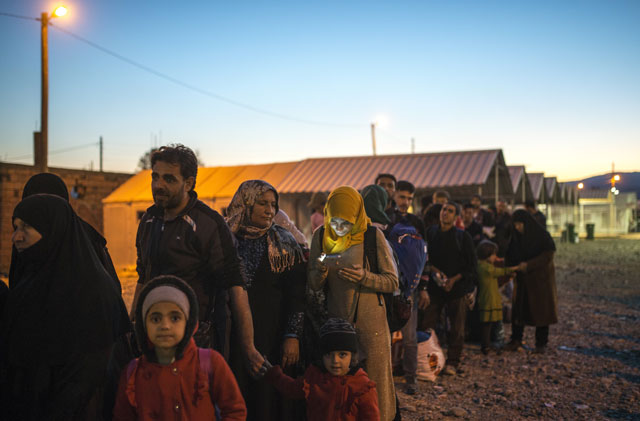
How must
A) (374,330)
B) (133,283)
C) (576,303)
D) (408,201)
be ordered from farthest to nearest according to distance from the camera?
(133,283) → (576,303) → (408,201) → (374,330)

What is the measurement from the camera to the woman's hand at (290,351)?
288 centimetres

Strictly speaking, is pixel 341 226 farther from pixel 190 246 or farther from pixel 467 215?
pixel 467 215

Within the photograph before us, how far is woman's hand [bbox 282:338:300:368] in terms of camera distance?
9.46 ft

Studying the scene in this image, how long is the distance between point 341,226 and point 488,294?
3.88 metres

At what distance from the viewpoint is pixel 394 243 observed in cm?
465

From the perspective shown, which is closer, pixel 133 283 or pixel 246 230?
pixel 246 230

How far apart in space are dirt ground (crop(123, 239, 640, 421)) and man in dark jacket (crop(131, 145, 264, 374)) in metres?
2.49

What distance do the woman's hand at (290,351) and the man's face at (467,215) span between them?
5369 mm

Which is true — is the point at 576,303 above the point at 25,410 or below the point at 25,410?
below

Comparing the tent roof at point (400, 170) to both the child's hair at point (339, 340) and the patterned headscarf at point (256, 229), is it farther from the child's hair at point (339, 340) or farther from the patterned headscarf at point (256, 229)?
the child's hair at point (339, 340)

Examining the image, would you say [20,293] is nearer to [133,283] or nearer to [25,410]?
[25,410]

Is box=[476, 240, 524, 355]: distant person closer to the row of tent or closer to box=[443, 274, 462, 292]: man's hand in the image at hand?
box=[443, 274, 462, 292]: man's hand

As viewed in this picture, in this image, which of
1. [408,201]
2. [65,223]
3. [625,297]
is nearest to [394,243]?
[408,201]

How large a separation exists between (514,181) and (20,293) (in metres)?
22.1
